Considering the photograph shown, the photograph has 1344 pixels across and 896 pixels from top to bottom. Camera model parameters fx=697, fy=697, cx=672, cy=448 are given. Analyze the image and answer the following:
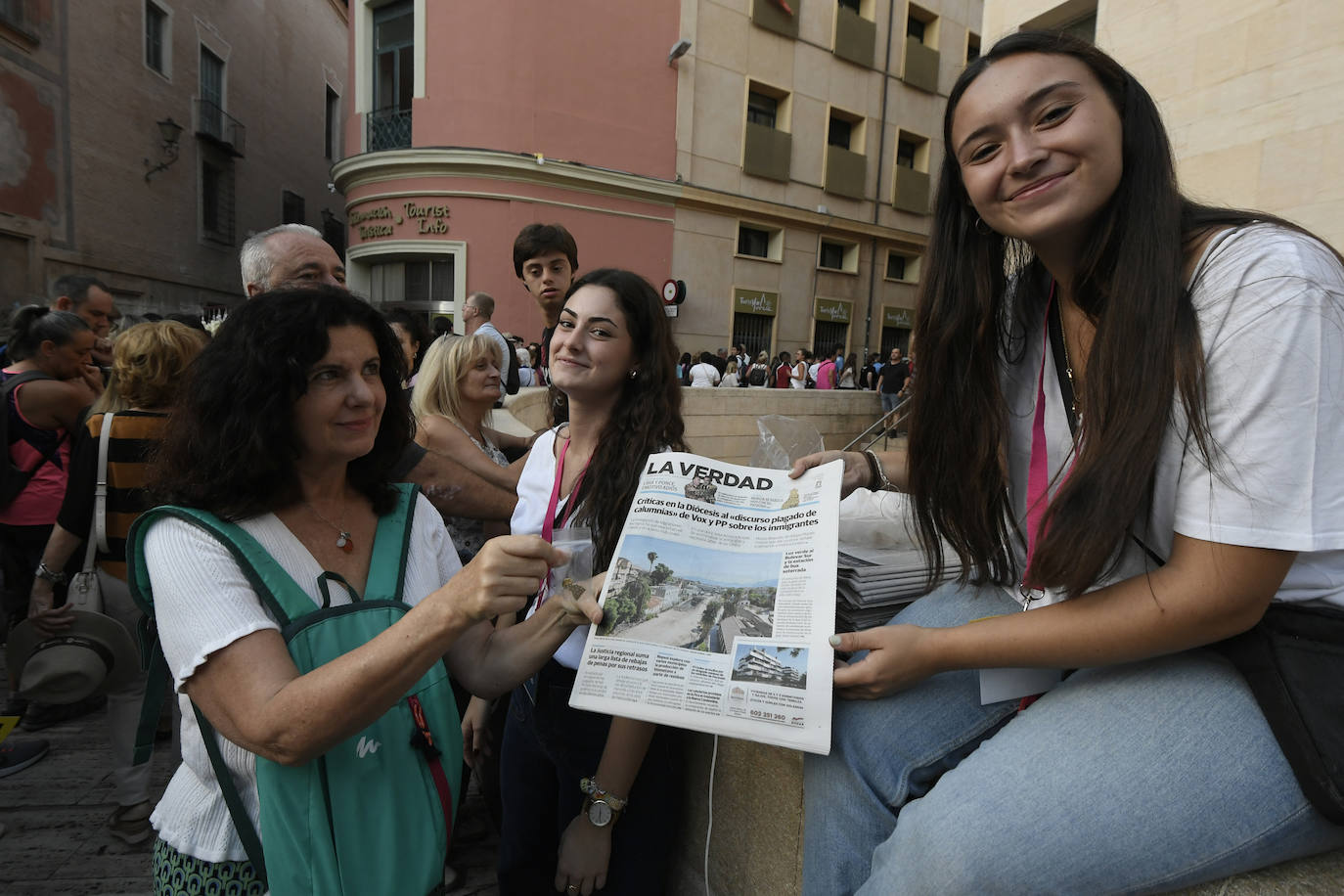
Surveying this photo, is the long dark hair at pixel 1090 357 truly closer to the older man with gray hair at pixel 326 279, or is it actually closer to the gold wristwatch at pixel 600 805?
the gold wristwatch at pixel 600 805

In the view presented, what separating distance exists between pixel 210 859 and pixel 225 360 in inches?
35.7

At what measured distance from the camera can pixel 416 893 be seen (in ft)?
4.15

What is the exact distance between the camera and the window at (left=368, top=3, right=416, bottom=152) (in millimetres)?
15188

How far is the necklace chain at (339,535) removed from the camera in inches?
55.8

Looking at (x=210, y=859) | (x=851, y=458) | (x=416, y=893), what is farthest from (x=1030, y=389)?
(x=210, y=859)

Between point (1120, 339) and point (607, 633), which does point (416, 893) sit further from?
point (1120, 339)

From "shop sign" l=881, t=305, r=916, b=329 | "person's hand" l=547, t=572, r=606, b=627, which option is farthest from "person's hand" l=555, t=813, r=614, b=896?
"shop sign" l=881, t=305, r=916, b=329

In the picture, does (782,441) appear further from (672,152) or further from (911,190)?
(911,190)

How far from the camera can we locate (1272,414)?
92 centimetres

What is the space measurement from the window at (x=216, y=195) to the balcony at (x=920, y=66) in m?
19.2

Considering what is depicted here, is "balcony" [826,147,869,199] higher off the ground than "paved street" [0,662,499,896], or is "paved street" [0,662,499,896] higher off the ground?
"balcony" [826,147,869,199]

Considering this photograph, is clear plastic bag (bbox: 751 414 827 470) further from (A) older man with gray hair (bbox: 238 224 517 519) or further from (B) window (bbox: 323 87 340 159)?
(B) window (bbox: 323 87 340 159)

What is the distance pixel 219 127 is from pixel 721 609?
885 inches

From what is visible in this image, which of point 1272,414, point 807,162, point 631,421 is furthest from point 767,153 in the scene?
point 1272,414
